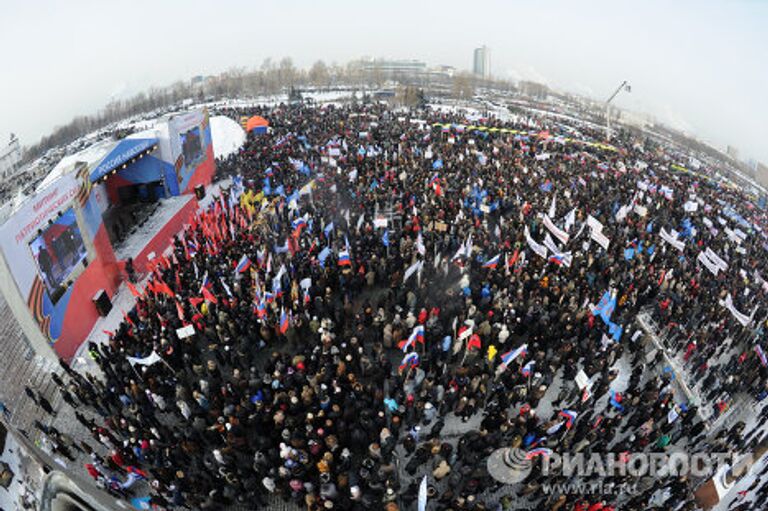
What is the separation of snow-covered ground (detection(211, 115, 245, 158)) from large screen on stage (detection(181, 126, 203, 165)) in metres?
9.28

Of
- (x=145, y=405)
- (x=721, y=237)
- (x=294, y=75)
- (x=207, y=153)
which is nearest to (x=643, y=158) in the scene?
(x=721, y=237)

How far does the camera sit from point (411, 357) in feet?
32.3

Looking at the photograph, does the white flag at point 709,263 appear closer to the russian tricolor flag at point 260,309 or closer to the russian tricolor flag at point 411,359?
the russian tricolor flag at point 411,359

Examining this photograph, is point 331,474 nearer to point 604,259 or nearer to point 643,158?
point 604,259

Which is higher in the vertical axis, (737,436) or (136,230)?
(136,230)

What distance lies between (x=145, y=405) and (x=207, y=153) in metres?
20.9

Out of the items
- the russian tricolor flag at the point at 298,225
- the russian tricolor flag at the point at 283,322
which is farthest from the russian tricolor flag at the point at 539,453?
the russian tricolor flag at the point at 298,225

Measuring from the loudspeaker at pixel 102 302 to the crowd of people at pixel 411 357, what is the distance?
87.5 inches

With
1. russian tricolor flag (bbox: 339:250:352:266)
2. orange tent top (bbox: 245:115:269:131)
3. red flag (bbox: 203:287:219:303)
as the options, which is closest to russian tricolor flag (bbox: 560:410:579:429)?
russian tricolor flag (bbox: 339:250:352:266)

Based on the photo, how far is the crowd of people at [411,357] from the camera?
839cm

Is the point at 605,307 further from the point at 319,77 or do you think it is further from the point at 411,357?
the point at 319,77

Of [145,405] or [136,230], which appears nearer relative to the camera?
[145,405]

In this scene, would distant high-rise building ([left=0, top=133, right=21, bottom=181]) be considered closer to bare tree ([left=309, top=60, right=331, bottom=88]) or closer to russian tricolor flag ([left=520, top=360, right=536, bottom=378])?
russian tricolor flag ([left=520, top=360, right=536, bottom=378])

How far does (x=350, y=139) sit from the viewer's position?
32.4m
